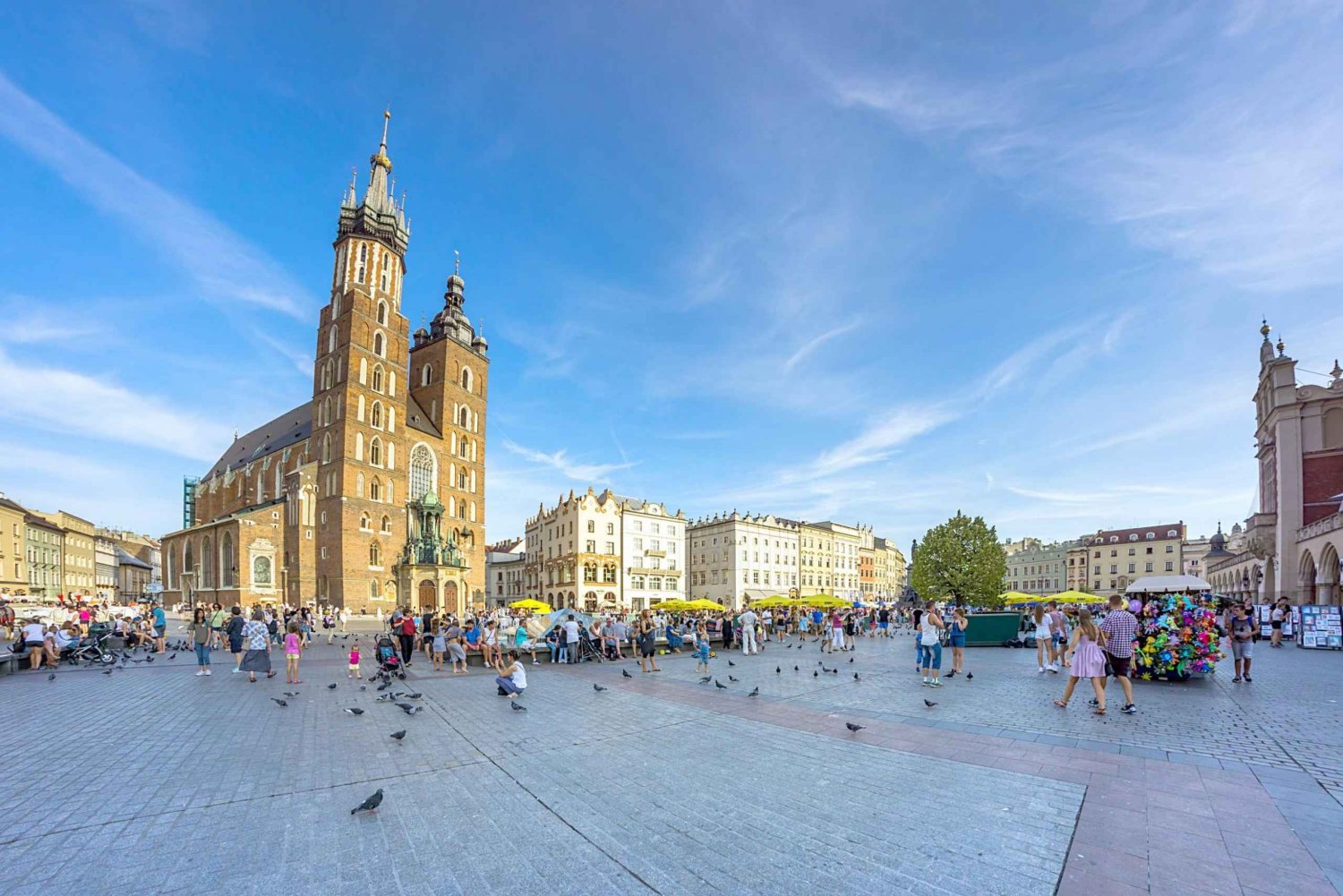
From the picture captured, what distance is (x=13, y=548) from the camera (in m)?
58.9

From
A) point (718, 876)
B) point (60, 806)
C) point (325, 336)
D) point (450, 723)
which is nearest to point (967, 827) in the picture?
point (718, 876)

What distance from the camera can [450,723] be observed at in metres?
9.39

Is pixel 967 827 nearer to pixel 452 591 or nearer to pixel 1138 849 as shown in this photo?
pixel 1138 849

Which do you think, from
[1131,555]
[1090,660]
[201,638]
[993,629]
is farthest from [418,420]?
[1131,555]

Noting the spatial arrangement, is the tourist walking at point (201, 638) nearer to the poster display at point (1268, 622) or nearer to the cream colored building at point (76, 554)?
the poster display at point (1268, 622)

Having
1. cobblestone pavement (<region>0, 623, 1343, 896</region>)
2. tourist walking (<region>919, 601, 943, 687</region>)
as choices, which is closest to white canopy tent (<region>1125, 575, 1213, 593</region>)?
cobblestone pavement (<region>0, 623, 1343, 896</region>)

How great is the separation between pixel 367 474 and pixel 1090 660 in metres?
51.4

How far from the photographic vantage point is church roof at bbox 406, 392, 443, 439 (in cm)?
5697

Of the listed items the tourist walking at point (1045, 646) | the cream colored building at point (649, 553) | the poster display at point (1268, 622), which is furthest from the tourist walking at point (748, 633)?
the cream colored building at point (649, 553)

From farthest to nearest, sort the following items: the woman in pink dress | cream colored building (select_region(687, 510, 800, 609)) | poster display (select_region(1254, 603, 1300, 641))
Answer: cream colored building (select_region(687, 510, 800, 609)) < poster display (select_region(1254, 603, 1300, 641)) < the woman in pink dress

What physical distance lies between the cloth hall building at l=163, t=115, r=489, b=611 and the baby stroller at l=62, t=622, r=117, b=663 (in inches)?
1128

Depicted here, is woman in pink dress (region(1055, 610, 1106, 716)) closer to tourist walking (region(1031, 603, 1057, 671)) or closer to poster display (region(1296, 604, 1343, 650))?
tourist walking (region(1031, 603, 1057, 671))

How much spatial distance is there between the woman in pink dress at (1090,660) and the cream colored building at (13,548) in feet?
262

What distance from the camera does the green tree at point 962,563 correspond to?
1748 inches
